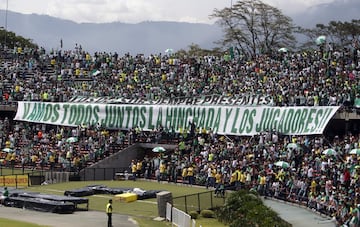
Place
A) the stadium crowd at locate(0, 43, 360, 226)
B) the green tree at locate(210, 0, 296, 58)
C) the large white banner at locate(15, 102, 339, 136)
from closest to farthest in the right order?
the stadium crowd at locate(0, 43, 360, 226), the large white banner at locate(15, 102, 339, 136), the green tree at locate(210, 0, 296, 58)

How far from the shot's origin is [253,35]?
3824 inches

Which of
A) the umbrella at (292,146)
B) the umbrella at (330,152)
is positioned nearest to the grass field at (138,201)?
the umbrella at (292,146)

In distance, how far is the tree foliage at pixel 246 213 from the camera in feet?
103

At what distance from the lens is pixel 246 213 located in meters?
32.8

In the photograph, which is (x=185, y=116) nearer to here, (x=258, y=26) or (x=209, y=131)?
(x=209, y=131)

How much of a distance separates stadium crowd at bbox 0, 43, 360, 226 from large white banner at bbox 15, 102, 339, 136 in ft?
2.42

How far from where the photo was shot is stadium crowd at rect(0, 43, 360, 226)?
4056 cm

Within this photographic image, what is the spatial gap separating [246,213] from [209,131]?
2024 cm

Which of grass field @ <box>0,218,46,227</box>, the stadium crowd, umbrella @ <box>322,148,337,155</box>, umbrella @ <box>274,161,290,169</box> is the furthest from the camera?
umbrella @ <box>274,161,290,169</box>

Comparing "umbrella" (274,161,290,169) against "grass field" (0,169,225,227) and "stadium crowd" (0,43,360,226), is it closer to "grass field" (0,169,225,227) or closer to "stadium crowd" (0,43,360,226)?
"stadium crowd" (0,43,360,226)

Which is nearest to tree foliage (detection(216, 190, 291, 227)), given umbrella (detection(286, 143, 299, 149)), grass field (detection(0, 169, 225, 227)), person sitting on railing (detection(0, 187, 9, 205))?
grass field (detection(0, 169, 225, 227))

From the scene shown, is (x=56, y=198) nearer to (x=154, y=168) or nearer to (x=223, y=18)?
(x=154, y=168)

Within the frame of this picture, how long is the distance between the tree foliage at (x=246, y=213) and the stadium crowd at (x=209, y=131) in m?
2.80

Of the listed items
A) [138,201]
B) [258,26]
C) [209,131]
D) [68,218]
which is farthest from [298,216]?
[258,26]
